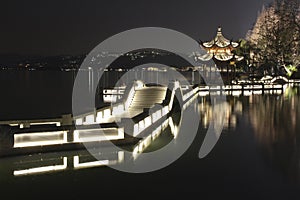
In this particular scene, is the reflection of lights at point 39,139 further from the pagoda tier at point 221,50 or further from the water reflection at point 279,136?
the pagoda tier at point 221,50

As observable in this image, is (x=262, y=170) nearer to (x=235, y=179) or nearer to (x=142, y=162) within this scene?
(x=235, y=179)

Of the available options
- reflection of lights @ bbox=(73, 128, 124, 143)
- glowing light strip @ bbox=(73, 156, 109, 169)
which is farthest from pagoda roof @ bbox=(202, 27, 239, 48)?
glowing light strip @ bbox=(73, 156, 109, 169)

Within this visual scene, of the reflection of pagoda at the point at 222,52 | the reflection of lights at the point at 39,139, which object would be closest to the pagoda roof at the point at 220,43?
the reflection of pagoda at the point at 222,52

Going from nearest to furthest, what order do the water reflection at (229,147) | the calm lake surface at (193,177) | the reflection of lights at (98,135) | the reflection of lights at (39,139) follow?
the calm lake surface at (193,177) → the water reflection at (229,147) → the reflection of lights at (39,139) → the reflection of lights at (98,135)

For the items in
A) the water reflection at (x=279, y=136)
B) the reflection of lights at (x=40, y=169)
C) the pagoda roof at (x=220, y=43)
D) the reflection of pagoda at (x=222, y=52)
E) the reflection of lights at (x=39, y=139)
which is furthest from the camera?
the pagoda roof at (x=220, y=43)

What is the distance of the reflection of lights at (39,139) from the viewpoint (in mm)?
8719

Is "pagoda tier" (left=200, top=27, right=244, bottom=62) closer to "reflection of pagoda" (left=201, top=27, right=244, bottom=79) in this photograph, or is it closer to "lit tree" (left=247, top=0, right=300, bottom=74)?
"reflection of pagoda" (left=201, top=27, right=244, bottom=79)

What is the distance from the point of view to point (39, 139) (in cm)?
888

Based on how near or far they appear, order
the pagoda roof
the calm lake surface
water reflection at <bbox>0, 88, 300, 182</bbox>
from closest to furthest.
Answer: the calm lake surface, water reflection at <bbox>0, 88, 300, 182</bbox>, the pagoda roof

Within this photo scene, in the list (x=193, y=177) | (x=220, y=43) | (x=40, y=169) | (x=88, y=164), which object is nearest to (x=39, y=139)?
(x=40, y=169)

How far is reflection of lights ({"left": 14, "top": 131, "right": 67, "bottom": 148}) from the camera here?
343 inches

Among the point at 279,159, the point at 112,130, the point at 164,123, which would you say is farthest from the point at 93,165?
the point at 164,123

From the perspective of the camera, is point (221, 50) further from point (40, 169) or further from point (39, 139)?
point (40, 169)

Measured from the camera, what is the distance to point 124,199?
234 inches
